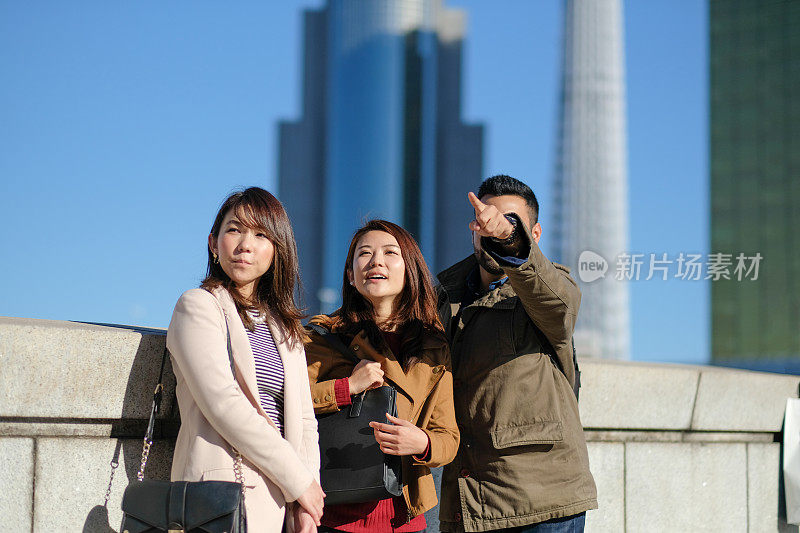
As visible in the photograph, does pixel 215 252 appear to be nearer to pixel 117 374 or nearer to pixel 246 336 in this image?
pixel 246 336

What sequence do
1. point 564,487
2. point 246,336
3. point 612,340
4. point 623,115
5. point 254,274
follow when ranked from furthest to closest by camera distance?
1. point 623,115
2. point 612,340
3. point 564,487
4. point 254,274
5. point 246,336

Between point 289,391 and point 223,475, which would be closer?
point 223,475

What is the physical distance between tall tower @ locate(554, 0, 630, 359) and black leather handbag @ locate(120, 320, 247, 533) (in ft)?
307

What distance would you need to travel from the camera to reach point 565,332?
325 cm

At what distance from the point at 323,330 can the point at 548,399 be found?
0.92 metres

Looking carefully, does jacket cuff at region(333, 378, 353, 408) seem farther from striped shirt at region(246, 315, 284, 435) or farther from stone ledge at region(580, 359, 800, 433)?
stone ledge at region(580, 359, 800, 433)

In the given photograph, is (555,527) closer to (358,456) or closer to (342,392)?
(358,456)

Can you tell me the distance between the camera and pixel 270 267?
3.07 metres

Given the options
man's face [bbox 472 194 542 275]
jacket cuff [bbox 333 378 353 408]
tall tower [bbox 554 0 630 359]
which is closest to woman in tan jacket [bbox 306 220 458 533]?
jacket cuff [bbox 333 378 353 408]

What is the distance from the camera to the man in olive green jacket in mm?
3139

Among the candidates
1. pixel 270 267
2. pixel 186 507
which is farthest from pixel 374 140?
pixel 186 507

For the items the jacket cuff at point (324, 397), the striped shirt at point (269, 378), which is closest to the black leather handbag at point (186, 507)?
the striped shirt at point (269, 378)

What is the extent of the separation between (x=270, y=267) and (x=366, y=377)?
0.55m

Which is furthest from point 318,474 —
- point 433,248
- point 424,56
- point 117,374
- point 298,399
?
point 424,56
